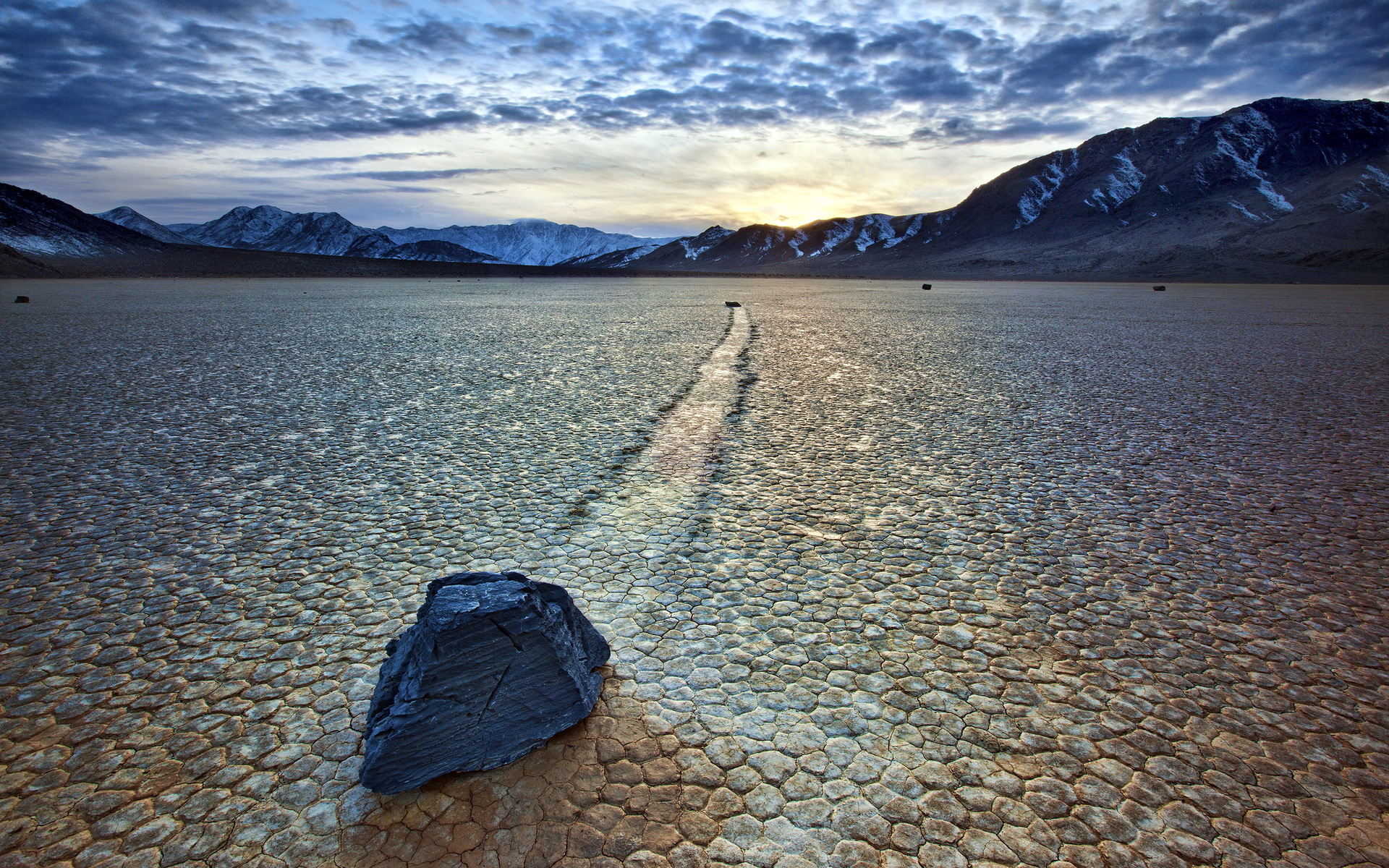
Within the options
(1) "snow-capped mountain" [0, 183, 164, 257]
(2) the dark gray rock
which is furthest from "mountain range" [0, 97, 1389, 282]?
(2) the dark gray rock

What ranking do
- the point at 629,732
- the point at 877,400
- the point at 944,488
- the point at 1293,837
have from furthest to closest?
the point at 877,400 → the point at 944,488 → the point at 629,732 → the point at 1293,837

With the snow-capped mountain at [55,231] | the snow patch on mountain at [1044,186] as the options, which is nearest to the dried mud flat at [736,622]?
the snow-capped mountain at [55,231]

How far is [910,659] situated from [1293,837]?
1.22 metres

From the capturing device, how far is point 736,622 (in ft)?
10.1

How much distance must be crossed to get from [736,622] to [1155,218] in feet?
404

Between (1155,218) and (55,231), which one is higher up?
(1155,218)

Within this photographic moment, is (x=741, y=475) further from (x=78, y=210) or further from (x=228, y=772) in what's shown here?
(x=78, y=210)

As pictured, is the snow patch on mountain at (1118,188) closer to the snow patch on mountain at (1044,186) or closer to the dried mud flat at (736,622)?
the snow patch on mountain at (1044,186)

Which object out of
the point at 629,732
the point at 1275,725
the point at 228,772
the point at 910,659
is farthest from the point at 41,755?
the point at 1275,725

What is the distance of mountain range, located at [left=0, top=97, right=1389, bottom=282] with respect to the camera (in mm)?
68812

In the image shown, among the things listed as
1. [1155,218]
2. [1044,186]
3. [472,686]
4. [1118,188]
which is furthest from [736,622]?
[1044,186]

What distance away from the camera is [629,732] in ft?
7.77

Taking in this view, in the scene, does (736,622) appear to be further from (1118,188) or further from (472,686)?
(1118,188)

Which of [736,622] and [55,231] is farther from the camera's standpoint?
[55,231]
